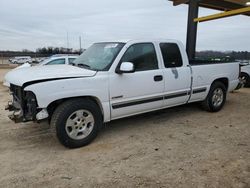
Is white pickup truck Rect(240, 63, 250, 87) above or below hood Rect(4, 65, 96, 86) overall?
below

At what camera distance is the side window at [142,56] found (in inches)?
184

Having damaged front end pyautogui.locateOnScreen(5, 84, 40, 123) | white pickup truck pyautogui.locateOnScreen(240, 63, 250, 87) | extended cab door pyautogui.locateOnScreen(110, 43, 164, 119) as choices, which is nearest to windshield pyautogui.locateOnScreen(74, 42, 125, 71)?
extended cab door pyautogui.locateOnScreen(110, 43, 164, 119)

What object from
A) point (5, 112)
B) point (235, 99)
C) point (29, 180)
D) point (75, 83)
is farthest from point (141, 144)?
point (235, 99)

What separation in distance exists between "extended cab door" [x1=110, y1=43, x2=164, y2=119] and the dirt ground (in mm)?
526

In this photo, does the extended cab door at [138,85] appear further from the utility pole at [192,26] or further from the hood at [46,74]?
the utility pole at [192,26]

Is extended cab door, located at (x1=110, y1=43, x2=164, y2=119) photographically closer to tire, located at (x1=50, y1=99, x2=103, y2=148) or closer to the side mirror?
the side mirror

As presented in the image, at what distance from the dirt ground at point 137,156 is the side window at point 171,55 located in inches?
51.8

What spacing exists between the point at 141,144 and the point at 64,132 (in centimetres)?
133

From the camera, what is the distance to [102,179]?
10.4 ft

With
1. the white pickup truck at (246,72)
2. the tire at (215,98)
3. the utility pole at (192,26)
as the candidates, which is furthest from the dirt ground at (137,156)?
the white pickup truck at (246,72)

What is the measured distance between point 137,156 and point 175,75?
2.20 meters

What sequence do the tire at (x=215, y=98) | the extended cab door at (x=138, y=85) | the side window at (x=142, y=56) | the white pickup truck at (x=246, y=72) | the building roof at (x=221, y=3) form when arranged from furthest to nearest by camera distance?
the white pickup truck at (x=246, y=72), the building roof at (x=221, y=3), the tire at (x=215, y=98), the side window at (x=142, y=56), the extended cab door at (x=138, y=85)

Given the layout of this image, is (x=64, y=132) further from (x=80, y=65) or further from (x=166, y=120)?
(x=166, y=120)

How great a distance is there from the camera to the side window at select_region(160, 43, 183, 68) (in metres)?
5.21
